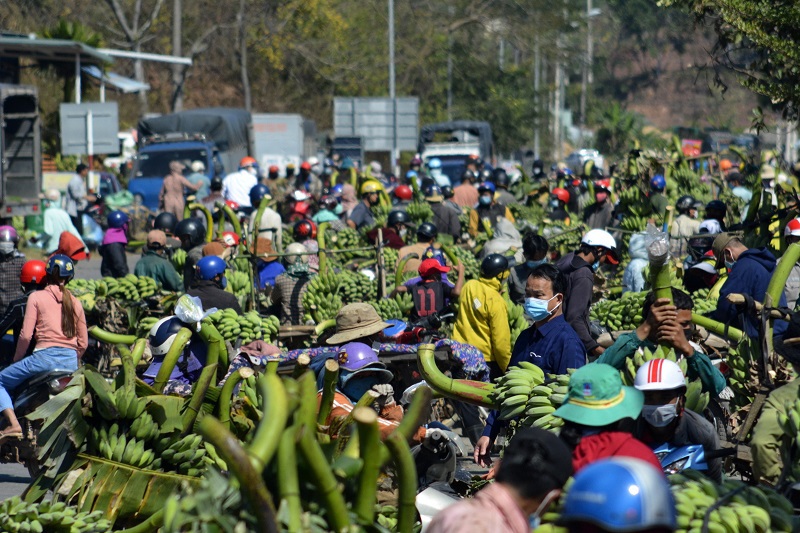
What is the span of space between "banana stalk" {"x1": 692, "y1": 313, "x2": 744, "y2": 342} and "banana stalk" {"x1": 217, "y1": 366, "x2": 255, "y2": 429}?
254 cm

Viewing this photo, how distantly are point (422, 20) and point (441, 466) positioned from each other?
42.8 meters

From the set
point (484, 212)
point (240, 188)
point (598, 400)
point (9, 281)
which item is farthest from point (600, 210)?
point (598, 400)

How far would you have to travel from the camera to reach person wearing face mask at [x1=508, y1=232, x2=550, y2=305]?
10461 mm

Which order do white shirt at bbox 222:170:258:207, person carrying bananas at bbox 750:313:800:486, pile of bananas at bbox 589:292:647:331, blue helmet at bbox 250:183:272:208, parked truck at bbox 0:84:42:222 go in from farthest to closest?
1. parked truck at bbox 0:84:42:222
2. white shirt at bbox 222:170:258:207
3. blue helmet at bbox 250:183:272:208
4. pile of bananas at bbox 589:292:647:331
5. person carrying bananas at bbox 750:313:800:486

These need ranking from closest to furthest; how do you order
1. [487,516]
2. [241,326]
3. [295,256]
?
[487,516] → [241,326] → [295,256]

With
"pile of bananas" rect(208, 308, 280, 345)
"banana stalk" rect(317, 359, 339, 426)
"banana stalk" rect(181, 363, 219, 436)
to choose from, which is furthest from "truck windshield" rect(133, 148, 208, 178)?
"banana stalk" rect(317, 359, 339, 426)

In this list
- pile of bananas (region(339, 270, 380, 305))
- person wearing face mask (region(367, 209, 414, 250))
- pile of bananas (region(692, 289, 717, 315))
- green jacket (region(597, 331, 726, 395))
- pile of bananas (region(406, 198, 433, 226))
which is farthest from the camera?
pile of bananas (region(406, 198, 433, 226))

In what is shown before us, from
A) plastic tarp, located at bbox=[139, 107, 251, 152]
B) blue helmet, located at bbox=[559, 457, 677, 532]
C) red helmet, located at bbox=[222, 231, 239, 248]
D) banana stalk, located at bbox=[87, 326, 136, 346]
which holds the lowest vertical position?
banana stalk, located at bbox=[87, 326, 136, 346]

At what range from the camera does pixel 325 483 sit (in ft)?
12.6

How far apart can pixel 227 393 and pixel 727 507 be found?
2334 mm

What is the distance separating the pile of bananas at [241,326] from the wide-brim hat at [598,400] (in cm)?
521

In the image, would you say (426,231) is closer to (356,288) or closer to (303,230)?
(356,288)

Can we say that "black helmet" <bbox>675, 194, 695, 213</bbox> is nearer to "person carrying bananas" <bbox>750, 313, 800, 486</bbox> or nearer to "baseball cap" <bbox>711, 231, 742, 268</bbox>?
"baseball cap" <bbox>711, 231, 742, 268</bbox>

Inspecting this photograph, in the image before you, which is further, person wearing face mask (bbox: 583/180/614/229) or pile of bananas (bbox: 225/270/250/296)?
person wearing face mask (bbox: 583/180/614/229)
